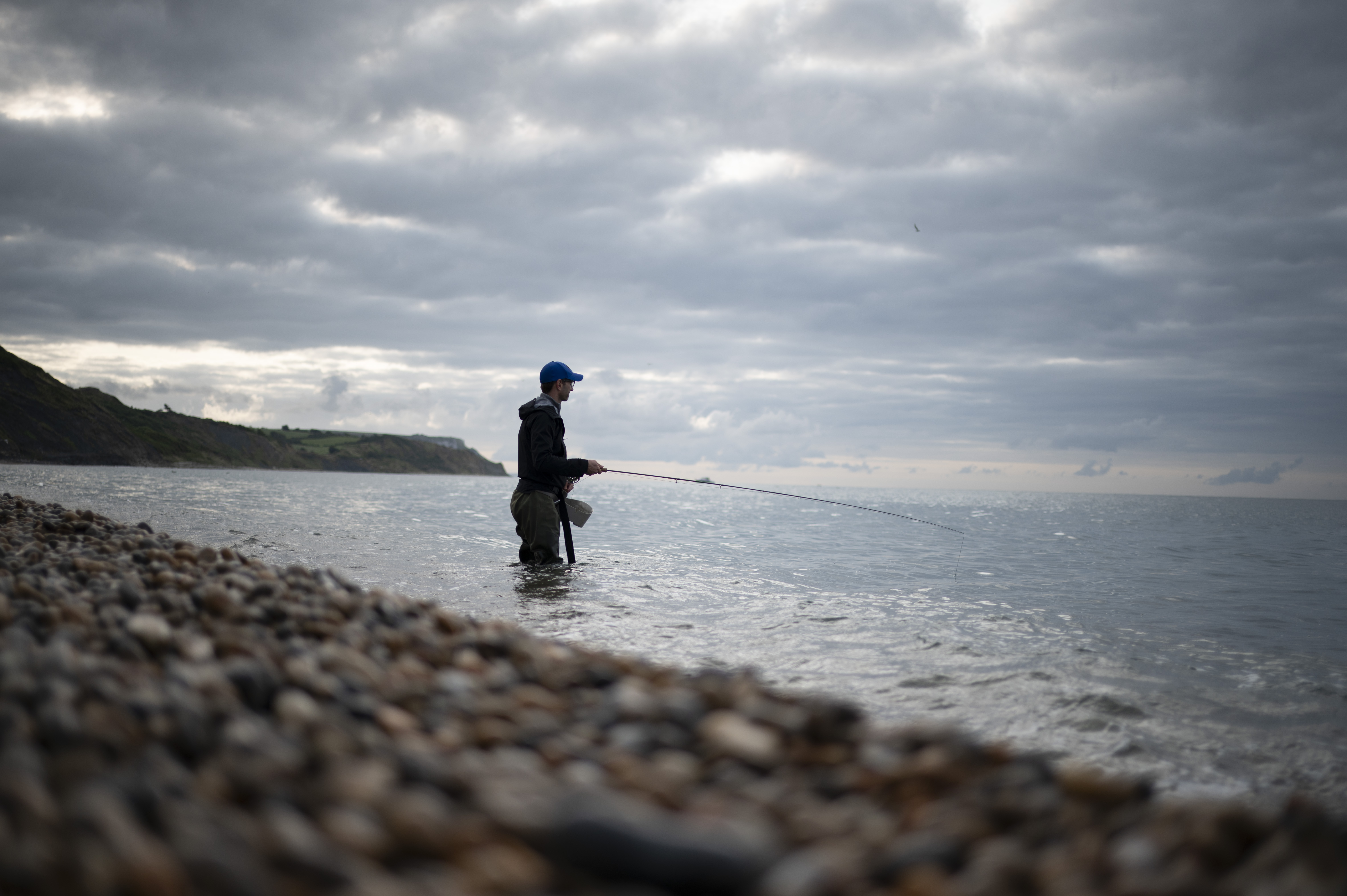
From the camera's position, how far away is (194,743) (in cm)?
270

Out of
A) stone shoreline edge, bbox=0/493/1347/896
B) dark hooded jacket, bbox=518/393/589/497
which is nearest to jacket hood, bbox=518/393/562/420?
dark hooded jacket, bbox=518/393/589/497

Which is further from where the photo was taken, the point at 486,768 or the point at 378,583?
the point at 378,583

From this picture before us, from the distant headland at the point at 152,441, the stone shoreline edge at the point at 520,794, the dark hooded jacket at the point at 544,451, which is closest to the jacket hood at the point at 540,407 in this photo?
the dark hooded jacket at the point at 544,451

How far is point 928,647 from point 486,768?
607cm

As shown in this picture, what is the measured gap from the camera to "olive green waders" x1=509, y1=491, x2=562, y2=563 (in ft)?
36.7

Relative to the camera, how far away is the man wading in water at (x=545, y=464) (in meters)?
10.7

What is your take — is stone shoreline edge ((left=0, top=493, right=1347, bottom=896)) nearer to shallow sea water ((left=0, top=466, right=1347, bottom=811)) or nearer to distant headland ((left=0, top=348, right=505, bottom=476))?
shallow sea water ((left=0, top=466, right=1347, bottom=811))

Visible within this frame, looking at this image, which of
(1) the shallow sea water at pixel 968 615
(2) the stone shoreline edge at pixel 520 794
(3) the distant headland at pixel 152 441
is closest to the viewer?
(2) the stone shoreline edge at pixel 520 794

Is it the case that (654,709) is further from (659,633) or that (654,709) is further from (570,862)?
(659,633)

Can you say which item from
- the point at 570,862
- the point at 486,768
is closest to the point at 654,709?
the point at 486,768

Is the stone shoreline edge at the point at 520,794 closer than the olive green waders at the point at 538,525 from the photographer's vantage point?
Yes

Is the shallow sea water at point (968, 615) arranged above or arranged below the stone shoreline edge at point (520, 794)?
below

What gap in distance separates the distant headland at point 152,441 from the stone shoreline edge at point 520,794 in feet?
370

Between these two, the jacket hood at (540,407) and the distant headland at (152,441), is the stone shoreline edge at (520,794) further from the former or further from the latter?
the distant headland at (152,441)
